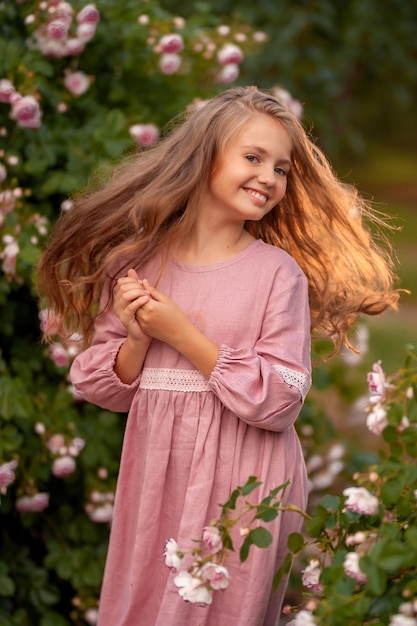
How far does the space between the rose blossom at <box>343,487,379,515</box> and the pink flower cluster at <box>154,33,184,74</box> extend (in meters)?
1.87

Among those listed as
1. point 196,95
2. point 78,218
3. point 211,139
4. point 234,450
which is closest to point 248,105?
point 211,139

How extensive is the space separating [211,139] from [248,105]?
11cm

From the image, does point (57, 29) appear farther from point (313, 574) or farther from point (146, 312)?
point (313, 574)

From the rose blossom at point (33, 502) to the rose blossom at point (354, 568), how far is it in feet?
4.34

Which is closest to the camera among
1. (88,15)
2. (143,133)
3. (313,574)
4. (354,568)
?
(354,568)

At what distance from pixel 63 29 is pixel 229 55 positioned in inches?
26.8

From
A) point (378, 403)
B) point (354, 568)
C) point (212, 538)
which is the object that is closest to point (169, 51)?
point (378, 403)

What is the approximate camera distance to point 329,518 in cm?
193

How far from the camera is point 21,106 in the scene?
2898 millimetres

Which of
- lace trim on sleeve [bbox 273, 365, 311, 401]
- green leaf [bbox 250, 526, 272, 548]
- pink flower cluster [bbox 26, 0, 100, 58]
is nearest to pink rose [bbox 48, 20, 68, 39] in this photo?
pink flower cluster [bbox 26, 0, 100, 58]

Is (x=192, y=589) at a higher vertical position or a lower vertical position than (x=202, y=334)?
lower

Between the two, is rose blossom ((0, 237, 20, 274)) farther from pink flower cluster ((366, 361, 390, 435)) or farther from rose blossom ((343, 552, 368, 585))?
rose blossom ((343, 552, 368, 585))

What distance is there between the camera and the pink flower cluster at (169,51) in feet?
10.7

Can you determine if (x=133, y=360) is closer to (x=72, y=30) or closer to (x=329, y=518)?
(x=329, y=518)
